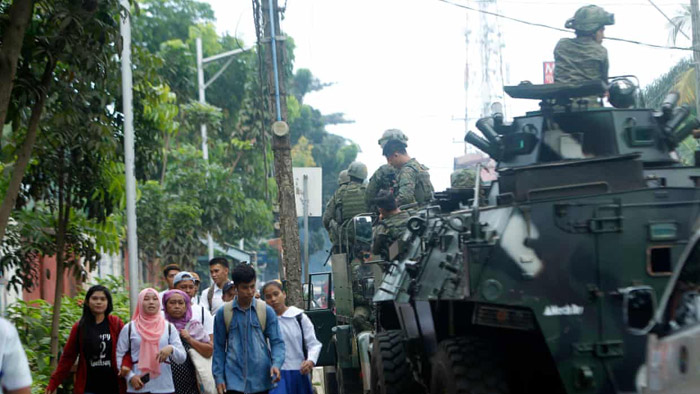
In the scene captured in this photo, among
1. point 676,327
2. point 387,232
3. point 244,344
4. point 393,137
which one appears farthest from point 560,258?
point 393,137

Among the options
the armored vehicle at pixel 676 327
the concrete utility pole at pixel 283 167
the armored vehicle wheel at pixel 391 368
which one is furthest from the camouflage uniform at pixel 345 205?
the armored vehicle at pixel 676 327

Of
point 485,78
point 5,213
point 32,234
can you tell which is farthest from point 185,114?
point 485,78

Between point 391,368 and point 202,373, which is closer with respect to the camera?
point 202,373

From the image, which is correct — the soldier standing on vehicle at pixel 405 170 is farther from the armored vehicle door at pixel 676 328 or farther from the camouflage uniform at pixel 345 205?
the armored vehicle door at pixel 676 328

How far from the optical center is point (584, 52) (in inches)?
352

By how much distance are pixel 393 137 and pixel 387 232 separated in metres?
1.70

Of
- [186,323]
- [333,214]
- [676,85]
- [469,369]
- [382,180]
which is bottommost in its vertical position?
[469,369]

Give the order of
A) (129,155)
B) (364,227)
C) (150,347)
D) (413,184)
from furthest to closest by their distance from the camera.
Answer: (129,155) < (413,184) < (364,227) < (150,347)

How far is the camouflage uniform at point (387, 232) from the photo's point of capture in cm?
1058

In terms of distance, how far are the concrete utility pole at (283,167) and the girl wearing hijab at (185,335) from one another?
237 inches

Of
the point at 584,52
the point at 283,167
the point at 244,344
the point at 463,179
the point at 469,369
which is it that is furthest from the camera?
the point at 283,167

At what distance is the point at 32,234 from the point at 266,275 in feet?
196

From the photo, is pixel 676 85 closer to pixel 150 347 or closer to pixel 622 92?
pixel 622 92

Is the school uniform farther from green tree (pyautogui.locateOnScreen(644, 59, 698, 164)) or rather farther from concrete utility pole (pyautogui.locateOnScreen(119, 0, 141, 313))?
green tree (pyautogui.locateOnScreen(644, 59, 698, 164))
